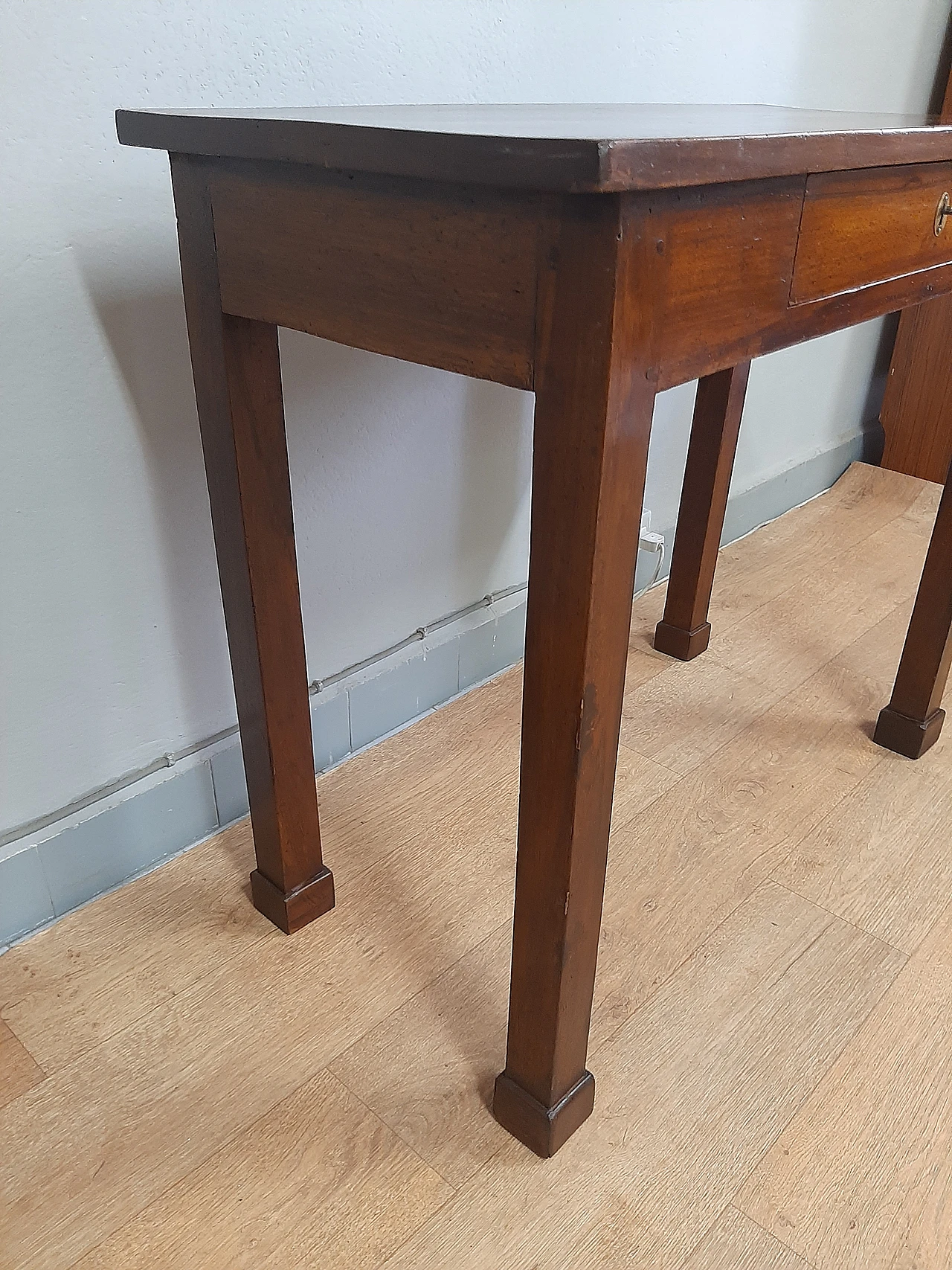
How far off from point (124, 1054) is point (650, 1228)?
0.48m

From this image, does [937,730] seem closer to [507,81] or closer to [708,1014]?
[708,1014]

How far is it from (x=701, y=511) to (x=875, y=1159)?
88cm

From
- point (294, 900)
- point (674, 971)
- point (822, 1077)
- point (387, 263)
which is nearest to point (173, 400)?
point (387, 263)

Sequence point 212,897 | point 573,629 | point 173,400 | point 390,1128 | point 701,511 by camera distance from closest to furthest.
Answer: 1. point 573,629
2. point 390,1128
3. point 173,400
4. point 212,897
5. point 701,511

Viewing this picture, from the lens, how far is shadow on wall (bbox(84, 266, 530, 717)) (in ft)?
3.08

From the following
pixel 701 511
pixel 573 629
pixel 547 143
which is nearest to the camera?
pixel 547 143

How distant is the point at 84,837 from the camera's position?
3.39ft

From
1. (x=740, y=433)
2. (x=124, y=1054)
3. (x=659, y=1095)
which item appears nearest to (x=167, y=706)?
(x=124, y=1054)

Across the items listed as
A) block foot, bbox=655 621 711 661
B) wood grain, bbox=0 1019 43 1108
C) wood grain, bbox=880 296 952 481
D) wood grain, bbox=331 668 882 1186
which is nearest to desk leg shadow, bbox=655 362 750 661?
block foot, bbox=655 621 711 661

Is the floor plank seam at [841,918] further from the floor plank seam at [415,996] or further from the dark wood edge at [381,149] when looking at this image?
the dark wood edge at [381,149]

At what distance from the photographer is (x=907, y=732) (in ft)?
4.35

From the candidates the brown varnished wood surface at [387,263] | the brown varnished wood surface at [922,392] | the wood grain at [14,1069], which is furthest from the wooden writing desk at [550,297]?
the brown varnished wood surface at [922,392]

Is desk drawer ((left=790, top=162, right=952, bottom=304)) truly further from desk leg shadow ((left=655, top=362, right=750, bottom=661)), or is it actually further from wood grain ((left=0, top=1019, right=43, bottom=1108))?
wood grain ((left=0, top=1019, right=43, bottom=1108))

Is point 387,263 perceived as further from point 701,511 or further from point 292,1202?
point 701,511
